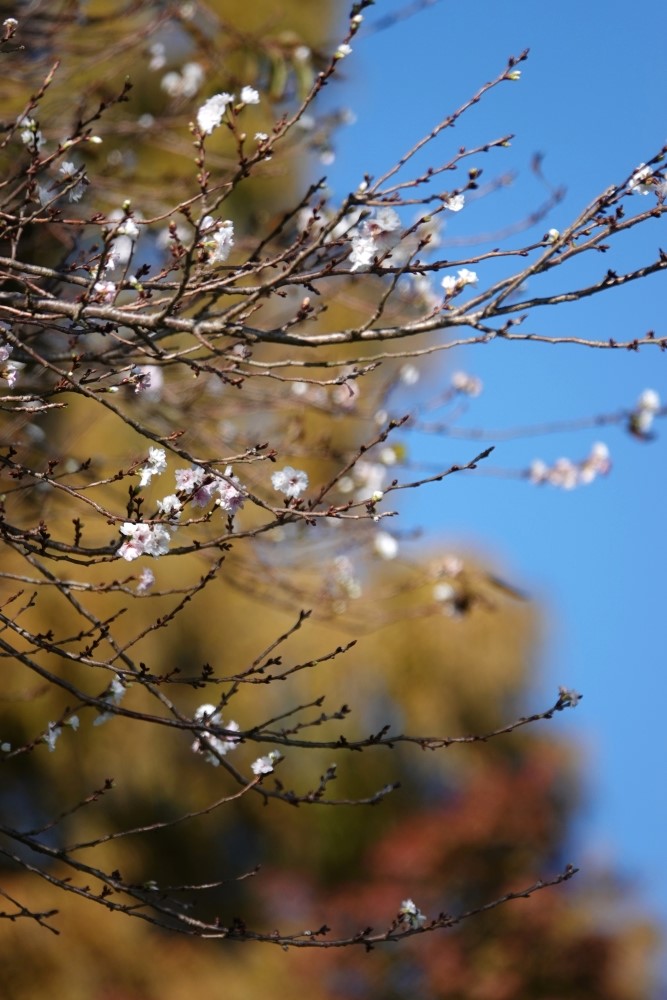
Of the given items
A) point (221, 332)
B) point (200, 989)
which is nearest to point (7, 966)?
point (200, 989)

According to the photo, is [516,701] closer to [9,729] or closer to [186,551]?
[9,729]

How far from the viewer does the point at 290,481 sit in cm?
199

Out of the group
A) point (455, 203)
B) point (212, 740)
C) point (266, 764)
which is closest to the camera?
point (455, 203)

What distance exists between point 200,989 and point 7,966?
4.68 ft

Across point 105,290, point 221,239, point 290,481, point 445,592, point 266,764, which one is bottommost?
point 266,764

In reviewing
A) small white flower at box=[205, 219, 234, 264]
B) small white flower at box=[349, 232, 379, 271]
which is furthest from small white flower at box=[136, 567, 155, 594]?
small white flower at box=[349, 232, 379, 271]

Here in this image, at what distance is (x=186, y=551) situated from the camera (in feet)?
6.01

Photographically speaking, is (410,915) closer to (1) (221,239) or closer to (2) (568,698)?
(2) (568,698)

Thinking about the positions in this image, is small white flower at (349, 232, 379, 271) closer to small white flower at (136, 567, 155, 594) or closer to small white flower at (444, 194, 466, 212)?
small white flower at (444, 194, 466, 212)

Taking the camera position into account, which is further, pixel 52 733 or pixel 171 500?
pixel 52 733

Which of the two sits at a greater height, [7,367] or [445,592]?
[445,592]

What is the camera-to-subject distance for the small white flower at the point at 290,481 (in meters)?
1.97

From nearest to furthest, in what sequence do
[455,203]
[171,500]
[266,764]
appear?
[455,203] < [171,500] < [266,764]

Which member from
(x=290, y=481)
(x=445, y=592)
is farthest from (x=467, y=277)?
(x=445, y=592)
